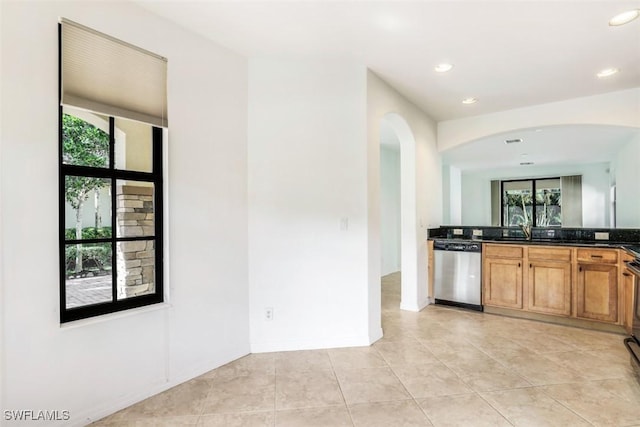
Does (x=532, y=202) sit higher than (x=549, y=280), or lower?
higher

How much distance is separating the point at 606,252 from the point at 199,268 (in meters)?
3.91

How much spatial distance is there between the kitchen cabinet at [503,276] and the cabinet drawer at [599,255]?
542 mm

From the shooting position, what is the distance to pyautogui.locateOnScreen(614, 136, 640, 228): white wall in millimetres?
4250

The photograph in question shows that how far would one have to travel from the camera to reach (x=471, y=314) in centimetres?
400

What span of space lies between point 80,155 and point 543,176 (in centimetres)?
951

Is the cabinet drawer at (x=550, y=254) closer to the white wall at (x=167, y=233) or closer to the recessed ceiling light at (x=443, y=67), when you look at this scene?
the recessed ceiling light at (x=443, y=67)

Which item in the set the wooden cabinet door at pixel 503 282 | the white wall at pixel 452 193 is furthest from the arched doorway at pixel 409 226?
the white wall at pixel 452 193

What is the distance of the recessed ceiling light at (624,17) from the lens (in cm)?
221

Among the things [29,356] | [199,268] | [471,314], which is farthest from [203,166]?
[471,314]

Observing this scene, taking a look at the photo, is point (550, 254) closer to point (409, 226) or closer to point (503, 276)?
point (503, 276)

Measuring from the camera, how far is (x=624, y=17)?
2260 millimetres

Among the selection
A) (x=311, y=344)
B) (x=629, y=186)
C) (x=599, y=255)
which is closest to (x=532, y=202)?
(x=629, y=186)

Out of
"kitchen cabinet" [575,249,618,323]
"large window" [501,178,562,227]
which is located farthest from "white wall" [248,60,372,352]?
"large window" [501,178,562,227]

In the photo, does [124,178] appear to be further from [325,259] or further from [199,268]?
[325,259]
